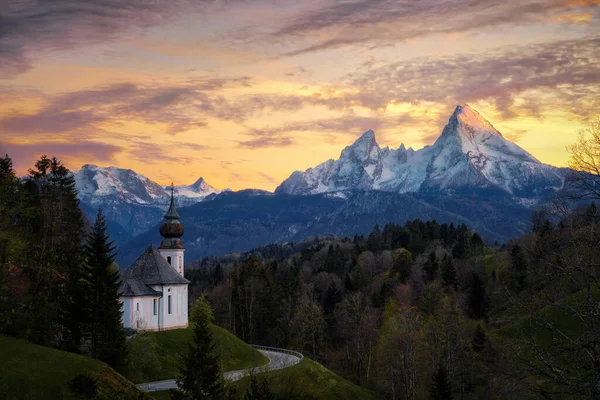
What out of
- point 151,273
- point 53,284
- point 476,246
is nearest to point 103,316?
point 53,284

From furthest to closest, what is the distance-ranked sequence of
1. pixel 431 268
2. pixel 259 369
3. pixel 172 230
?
pixel 431 268 < pixel 172 230 < pixel 259 369

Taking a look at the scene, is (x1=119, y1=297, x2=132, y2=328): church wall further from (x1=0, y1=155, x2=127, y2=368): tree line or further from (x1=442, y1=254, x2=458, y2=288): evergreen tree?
(x1=442, y1=254, x2=458, y2=288): evergreen tree

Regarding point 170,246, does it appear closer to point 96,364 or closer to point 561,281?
point 96,364

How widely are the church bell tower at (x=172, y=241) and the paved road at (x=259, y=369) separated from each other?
20815mm

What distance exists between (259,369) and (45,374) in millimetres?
30500

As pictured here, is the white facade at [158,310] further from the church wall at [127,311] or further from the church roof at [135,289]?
the church roof at [135,289]

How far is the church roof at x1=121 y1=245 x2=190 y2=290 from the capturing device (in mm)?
84375

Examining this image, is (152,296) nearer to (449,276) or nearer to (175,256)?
(175,256)

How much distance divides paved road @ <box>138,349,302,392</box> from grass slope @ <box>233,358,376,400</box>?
5.66ft

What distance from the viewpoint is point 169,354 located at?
239 ft

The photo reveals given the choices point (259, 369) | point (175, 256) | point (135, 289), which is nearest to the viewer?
point (259, 369)

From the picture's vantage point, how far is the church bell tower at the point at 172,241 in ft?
330

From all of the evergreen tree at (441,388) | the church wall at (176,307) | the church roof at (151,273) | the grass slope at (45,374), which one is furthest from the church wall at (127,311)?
the evergreen tree at (441,388)

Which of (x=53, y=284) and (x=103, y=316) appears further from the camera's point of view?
(x=53, y=284)
